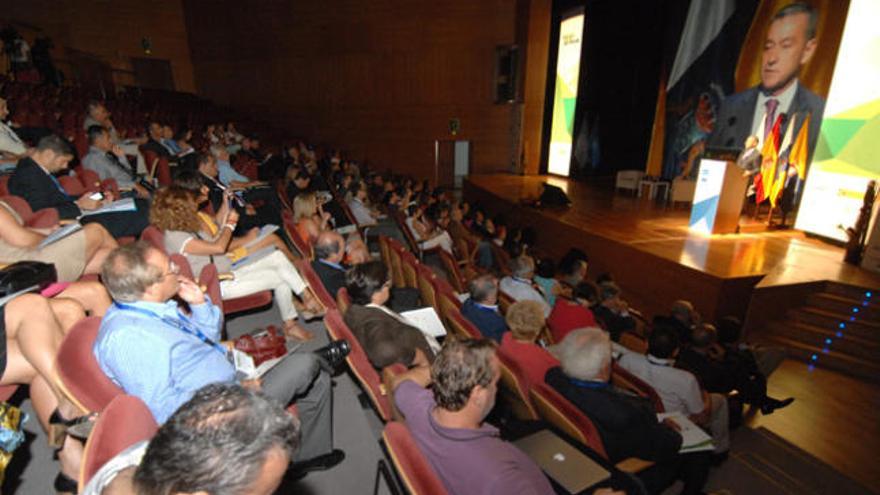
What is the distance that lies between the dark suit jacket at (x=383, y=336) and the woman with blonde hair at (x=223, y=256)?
911mm

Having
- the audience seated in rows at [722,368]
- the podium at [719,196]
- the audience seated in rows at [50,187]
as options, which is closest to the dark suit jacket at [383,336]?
the audience seated in rows at [50,187]

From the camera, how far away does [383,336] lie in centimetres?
202

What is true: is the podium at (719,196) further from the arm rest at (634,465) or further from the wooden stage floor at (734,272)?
the arm rest at (634,465)

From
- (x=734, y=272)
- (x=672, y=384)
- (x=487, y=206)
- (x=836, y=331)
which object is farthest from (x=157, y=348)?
(x=487, y=206)

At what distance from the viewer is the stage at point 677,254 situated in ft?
16.0

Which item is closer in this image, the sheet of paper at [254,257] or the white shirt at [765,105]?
the sheet of paper at [254,257]

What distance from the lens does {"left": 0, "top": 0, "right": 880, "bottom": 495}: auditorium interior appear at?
189 centimetres

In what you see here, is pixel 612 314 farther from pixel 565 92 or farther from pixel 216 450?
pixel 565 92

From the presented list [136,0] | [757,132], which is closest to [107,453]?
[757,132]

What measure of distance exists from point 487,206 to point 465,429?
8.73m

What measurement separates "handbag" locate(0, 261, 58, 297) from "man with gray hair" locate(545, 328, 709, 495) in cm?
230

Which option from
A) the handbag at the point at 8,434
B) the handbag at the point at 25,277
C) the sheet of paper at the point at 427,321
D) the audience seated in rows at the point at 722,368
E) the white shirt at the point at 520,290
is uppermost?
the handbag at the point at 25,277

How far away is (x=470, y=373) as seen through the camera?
1.40 m

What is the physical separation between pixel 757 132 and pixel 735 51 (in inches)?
65.4
